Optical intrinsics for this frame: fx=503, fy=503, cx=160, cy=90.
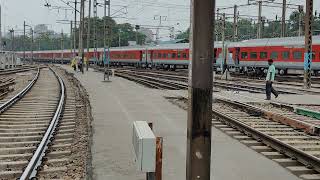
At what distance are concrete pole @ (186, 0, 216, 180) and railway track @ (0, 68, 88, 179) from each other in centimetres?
309

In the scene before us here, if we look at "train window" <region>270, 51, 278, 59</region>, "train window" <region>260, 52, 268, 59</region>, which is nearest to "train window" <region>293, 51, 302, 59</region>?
"train window" <region>270, 51, 278, 59</region>

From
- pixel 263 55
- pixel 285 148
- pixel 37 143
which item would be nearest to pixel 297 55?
pixel 263 55

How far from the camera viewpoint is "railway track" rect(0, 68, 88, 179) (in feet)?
25.6

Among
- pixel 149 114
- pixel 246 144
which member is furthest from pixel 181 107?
pixel 246 144

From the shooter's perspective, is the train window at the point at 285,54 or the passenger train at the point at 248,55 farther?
the train window at the point at 285,54

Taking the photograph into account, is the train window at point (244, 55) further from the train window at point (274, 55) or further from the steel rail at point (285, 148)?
the steel rail at point (285, 148)

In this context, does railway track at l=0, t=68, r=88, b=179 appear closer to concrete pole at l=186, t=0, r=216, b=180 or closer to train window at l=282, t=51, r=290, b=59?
concrete pole at l=186, t=0, r=216, b=180

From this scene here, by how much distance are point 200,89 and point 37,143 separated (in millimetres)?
6447

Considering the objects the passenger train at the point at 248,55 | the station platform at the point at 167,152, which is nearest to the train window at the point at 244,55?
the passenger train at the point at 248,55

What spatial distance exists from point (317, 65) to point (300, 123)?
25.2 m

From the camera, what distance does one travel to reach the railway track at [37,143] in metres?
7.79

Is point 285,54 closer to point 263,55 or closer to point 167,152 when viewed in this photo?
point 263,55

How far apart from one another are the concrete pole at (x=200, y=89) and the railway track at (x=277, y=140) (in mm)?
3314

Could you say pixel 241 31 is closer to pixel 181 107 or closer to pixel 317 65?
pixel 317 65
